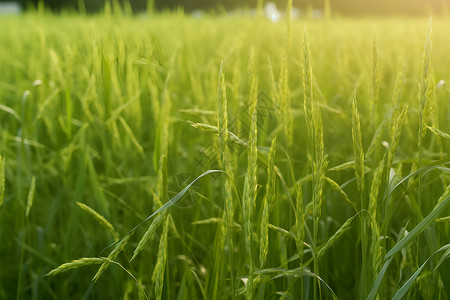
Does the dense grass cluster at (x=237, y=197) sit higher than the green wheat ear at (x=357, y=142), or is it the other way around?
the green wheat ear at (x=357, y=142)

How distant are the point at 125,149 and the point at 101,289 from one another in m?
0.40

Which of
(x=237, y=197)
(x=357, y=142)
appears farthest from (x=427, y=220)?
(x=237, y=197)

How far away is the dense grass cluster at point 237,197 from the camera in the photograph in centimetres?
57

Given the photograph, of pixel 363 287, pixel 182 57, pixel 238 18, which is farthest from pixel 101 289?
pixel 238 18

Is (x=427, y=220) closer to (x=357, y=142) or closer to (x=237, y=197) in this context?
(x=357, y=142)

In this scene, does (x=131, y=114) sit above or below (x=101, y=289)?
above

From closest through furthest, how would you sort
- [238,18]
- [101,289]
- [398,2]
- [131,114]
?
[101,289]
[131,114]
[238,18]
[398,2]

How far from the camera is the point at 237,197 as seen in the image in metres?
0.64

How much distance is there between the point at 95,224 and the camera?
3.90 ft

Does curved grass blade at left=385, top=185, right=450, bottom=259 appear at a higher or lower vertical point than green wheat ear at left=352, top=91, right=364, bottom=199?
lower

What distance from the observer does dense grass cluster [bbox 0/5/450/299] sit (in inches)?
22.3

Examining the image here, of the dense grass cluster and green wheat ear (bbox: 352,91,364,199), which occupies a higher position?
green wheat ear (bbox: 352,91,364,199)

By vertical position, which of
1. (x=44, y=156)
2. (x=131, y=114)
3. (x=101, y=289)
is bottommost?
(x=101, y=289)

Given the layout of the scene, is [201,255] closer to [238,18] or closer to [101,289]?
[101,289]
